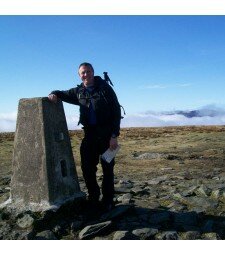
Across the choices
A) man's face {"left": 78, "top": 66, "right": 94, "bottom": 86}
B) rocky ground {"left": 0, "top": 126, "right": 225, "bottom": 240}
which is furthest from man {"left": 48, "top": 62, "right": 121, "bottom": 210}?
rocky ground {"left": 0, "top": 126, "right": 225, "bottom": 240}

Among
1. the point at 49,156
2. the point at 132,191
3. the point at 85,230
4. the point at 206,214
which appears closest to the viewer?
the point at 85,230

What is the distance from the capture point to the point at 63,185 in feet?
24.7

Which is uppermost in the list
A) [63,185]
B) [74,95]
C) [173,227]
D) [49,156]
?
[74,95]

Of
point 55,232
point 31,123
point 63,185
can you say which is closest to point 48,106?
point 31,123

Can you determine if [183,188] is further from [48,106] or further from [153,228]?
[48,106]

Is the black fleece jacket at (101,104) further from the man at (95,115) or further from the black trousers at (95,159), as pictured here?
the black trousers at (95,159)

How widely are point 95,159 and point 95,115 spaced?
→ 0.92 metres

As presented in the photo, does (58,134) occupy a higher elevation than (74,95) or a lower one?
lower

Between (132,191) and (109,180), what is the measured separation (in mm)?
2745

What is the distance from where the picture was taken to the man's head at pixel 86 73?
7.08 metres

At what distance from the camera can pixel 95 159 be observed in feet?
24.9

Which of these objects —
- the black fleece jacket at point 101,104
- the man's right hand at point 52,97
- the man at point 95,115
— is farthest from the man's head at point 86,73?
the man's right hand at point 52,97

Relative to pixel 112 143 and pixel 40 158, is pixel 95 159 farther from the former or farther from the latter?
pixel 40 158

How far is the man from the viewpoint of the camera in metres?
7.16
